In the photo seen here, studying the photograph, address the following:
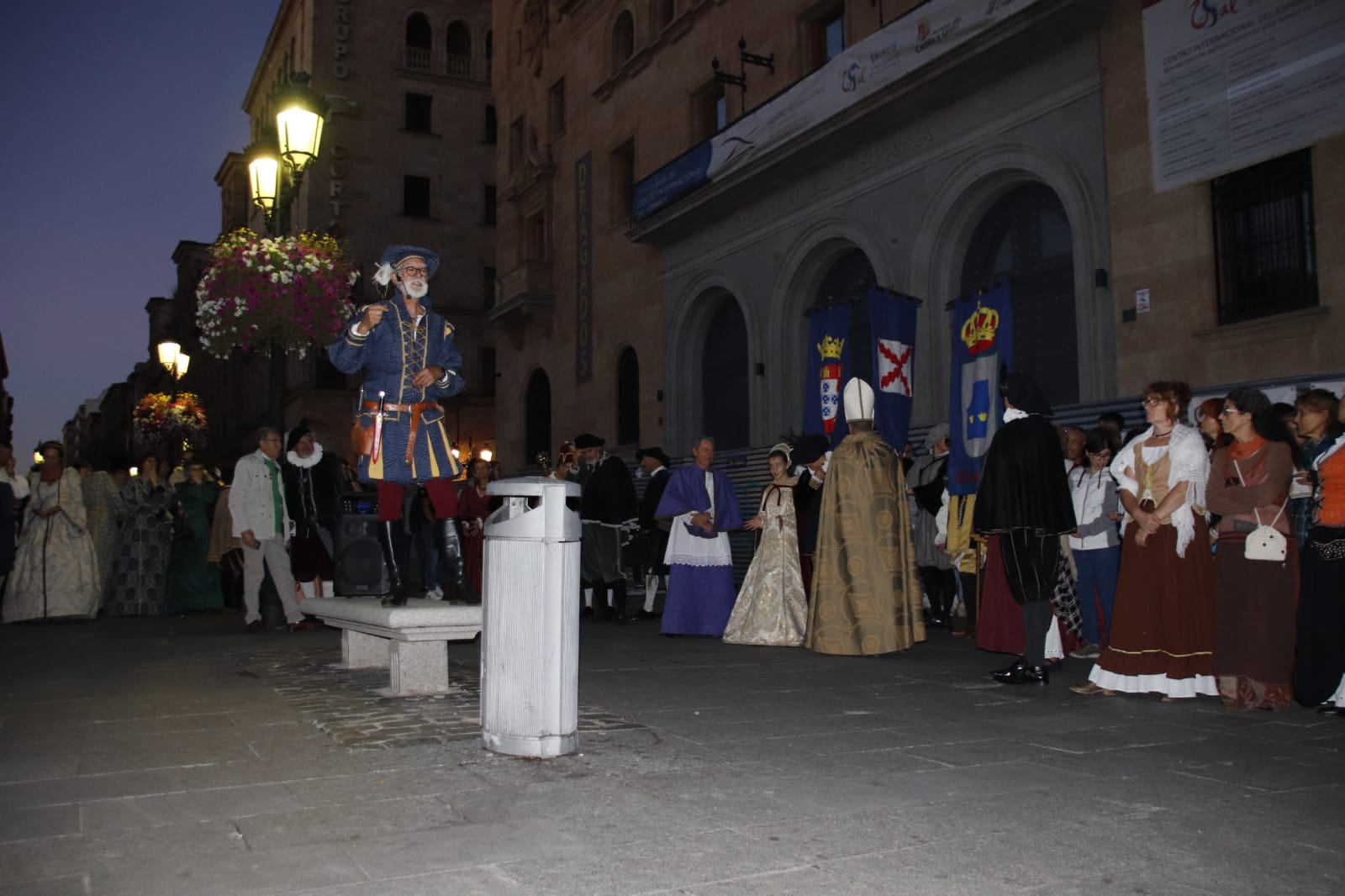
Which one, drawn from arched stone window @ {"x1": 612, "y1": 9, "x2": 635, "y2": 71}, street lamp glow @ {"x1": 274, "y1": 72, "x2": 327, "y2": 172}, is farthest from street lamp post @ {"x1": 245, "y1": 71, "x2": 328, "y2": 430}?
arched stone window @ {"x1": 612, "y1": 9, "x2": 635, "y2": 71}

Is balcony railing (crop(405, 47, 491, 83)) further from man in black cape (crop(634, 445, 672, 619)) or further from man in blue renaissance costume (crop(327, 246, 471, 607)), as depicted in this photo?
man in blue renaissance costume (crop(327, 246, 471, 607))

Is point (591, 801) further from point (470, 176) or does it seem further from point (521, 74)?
point (470, 176)

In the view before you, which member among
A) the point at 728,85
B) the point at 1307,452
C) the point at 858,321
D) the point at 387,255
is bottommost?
the point at 1307,452

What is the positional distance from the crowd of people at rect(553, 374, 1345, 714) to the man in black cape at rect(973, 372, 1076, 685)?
1 cm

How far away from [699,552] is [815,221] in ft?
29.0

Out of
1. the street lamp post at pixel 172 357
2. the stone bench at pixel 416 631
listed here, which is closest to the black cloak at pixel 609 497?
the stone bench at pixel 416 631

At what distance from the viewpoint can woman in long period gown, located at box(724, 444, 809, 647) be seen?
995 cm

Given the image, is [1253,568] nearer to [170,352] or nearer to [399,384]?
[399,384]

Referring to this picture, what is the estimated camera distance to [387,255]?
6520mm

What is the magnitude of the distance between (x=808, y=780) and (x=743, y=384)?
1720cm

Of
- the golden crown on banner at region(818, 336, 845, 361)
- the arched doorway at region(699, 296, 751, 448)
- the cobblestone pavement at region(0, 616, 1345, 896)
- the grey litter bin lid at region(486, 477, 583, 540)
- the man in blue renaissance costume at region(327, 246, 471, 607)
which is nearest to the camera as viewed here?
the cobblestone pavement at region(0, 616, 1345, 896)

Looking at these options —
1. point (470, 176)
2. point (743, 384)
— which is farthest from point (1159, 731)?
Result: point (470, 176)

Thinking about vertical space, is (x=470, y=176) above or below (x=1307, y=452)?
above

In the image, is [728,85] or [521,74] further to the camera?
[521,74]
